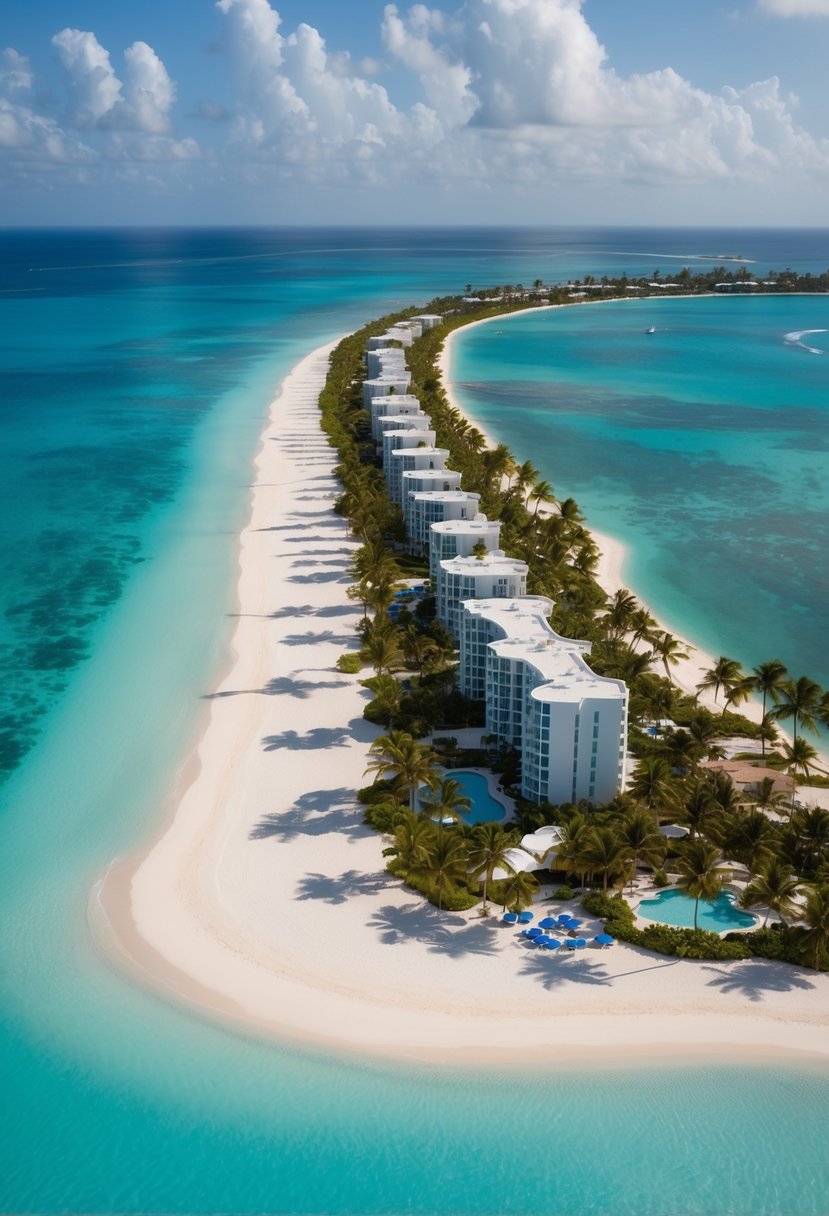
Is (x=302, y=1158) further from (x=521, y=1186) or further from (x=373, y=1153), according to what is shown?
(x=521, y=1186)

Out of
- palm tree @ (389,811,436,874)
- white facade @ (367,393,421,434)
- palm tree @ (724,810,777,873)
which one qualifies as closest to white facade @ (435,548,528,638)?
palm tree @ (389,811,436,874)

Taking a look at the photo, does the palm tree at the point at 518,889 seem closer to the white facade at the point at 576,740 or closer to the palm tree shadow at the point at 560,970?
the palm tree shadow at the point at 560,970

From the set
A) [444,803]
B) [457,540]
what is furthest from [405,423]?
[444,803]

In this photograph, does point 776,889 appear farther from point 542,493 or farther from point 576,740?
point 542,493

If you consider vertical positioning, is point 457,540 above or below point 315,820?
above

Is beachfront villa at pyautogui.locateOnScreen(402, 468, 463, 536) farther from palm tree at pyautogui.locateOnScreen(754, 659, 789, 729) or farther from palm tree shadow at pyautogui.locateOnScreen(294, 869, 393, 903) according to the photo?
palm tree shadow at pyautogui.locateOnScreen(294, 869, 393, 903)
